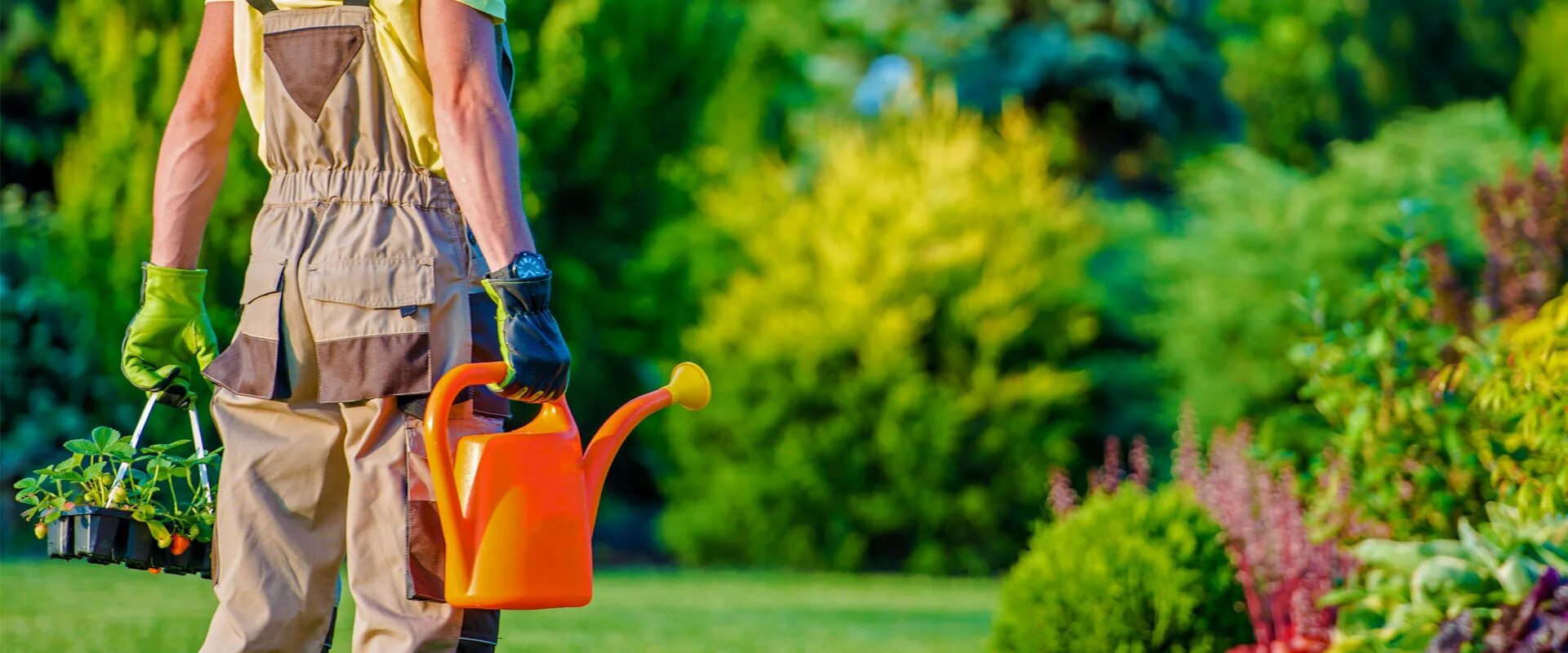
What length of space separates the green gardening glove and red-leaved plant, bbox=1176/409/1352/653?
122 inches

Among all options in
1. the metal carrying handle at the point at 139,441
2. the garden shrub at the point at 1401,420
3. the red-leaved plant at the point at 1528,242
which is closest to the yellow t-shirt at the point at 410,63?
the metal carrying handle at the point at 139,441

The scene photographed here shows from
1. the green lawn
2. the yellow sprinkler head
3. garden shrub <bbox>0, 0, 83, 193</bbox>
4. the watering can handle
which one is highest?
garden shrub <bbox>0, 0, 83, 193</bbox>

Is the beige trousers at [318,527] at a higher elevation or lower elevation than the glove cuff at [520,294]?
lower

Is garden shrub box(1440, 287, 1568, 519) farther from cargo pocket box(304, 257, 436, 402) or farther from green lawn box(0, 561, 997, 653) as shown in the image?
cargo pocket box(304, 257, 436, 402)

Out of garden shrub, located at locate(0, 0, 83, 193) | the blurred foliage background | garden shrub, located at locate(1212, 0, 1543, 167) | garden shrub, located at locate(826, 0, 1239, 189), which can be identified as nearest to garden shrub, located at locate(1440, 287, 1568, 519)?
the blurred foliage background

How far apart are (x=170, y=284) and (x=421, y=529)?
0.69 meters

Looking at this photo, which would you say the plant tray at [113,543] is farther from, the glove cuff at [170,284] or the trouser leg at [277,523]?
Answer: the glove cuff at [170,284]

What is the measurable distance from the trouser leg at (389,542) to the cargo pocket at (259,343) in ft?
0.51

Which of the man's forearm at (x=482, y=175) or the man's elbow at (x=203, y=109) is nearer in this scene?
the man's forearm at (x=482, y=175)

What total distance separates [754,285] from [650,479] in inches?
139

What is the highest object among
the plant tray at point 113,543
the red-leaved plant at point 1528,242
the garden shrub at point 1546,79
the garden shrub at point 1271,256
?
the garden shrub at point 1546,79

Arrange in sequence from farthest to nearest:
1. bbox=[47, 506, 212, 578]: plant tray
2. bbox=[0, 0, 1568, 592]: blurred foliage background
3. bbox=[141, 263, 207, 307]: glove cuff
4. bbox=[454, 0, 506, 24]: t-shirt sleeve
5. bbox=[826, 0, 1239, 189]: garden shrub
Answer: bbox=[826, 0, 1239, 189]: garden shrub
bbox=[0, 0, 1568, 592]: blurred foliage background
bbox=[141, 263, 207, 307]: glove cuff
bbox=[47, 506, 212, 578]: plant tray
bbox=[454, 0, 506, 24]: t-shirt sleeve

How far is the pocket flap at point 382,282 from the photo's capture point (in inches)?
101

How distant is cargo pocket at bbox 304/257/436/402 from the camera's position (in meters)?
2.55
